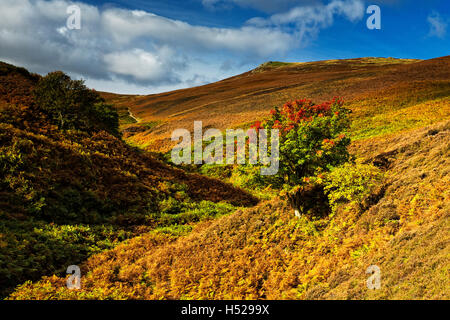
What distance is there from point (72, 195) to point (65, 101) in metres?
12.6

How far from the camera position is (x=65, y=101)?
79.4 ft

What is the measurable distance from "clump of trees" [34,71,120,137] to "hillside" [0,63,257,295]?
928mm

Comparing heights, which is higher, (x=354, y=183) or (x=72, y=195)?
(x=354, y=183)

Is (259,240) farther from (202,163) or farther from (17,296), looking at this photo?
(202,163)

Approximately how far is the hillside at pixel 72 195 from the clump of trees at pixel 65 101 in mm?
928

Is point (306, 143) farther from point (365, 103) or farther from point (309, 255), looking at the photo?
point (365, 103)

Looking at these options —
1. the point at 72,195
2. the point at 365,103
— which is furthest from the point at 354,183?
the point at 365,103

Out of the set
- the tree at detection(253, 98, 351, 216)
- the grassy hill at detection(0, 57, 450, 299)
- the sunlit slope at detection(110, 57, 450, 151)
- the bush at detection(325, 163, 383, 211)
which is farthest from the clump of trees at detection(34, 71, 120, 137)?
the bush at detection(325, 163, 383, 211)

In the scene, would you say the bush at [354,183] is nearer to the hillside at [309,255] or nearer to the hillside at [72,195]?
the hillside at [309,255]

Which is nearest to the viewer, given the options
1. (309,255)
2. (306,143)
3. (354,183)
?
(309,255)

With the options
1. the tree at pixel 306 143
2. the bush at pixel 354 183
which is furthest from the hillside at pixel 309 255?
the tree at pixel 306 143

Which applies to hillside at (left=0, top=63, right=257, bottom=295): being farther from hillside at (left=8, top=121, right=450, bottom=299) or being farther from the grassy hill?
hillside at (left=8, top=121, right=450, bottom=299)

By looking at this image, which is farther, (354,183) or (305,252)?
(354,183)

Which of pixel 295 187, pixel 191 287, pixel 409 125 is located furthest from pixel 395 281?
pixel 409 125
